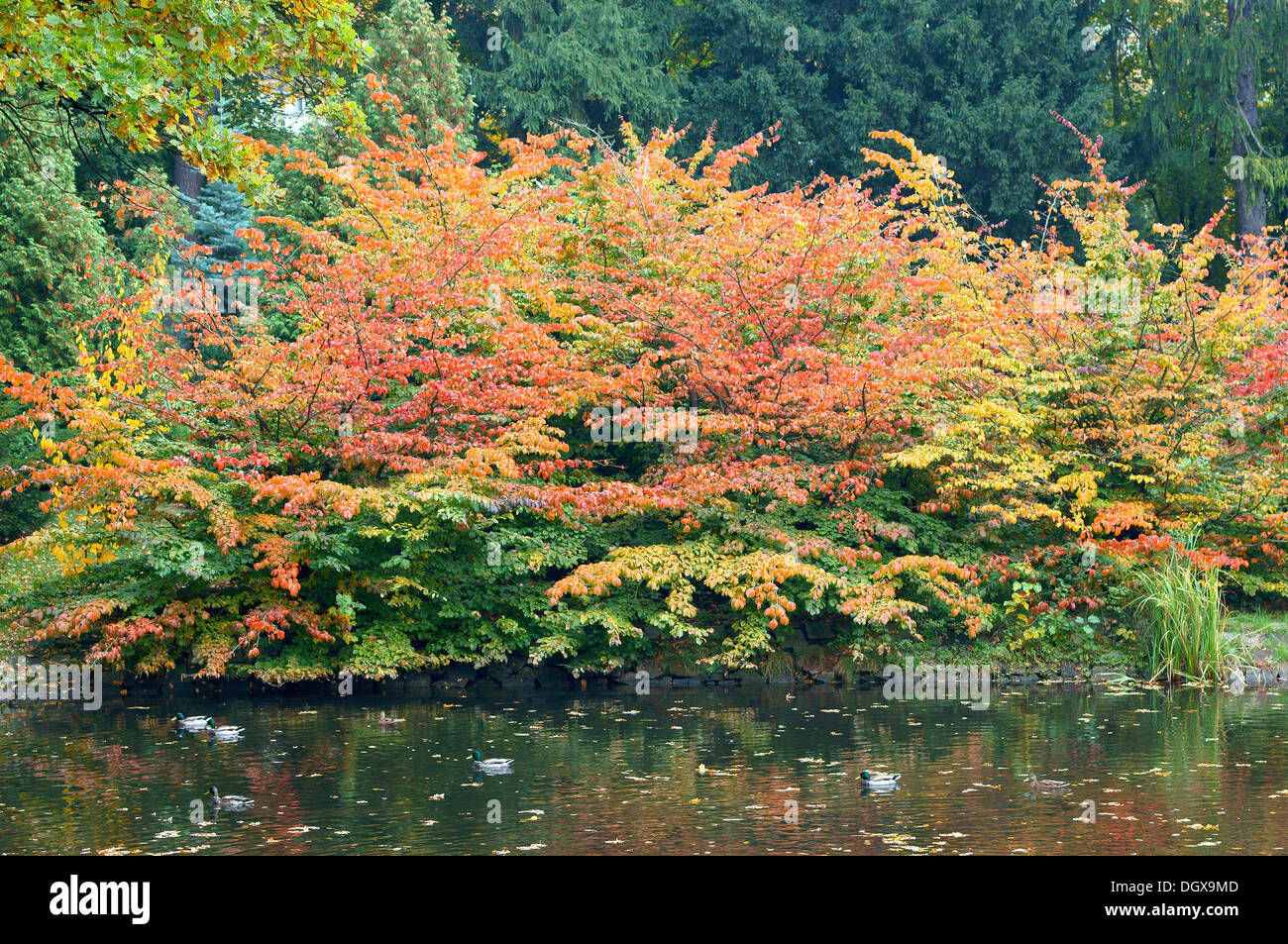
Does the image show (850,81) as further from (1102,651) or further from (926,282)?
(1102,651)

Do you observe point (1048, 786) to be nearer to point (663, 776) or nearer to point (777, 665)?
point (663, 776)

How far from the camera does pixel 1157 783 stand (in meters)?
8.48

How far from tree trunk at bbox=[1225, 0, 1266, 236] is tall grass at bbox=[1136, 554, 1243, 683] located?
15121 millimetres

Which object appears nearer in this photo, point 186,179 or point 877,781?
point 877,781

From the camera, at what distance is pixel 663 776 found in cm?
904

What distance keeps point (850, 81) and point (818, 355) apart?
735 inches

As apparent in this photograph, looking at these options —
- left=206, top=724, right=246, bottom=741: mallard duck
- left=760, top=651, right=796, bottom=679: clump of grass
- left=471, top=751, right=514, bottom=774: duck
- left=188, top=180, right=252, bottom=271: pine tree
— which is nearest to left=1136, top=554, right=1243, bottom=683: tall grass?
left=760, top=651, right=796, bottom=679: clump of grass

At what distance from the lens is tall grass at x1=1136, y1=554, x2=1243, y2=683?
515 inches

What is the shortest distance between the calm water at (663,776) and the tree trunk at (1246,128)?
16578 millimetres

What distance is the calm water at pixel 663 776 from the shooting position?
7.28m

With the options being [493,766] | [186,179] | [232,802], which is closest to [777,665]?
[493,766]

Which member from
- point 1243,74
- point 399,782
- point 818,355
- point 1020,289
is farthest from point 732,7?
point 399,782

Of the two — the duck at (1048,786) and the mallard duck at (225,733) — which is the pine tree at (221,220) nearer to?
the mallard duck at (225,733)

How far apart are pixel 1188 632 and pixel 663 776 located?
7.02 m
